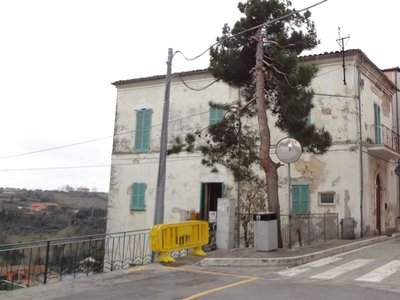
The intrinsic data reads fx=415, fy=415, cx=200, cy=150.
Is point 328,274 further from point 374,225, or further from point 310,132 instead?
point 374,225

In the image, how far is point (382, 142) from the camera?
1858cm

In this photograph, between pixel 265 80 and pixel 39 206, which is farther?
pixel 39 206

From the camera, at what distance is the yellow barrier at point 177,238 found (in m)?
10.1

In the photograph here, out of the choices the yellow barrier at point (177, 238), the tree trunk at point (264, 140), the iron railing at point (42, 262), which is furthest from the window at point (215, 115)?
the iron railing at point (42, 262)

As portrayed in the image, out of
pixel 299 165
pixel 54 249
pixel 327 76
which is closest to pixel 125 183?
pixel 299 165

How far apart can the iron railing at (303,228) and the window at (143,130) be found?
7.08 meters

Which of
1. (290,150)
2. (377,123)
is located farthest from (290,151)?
(377,123)

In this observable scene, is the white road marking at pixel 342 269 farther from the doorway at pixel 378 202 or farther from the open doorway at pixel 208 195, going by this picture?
the open doorway at pixel 208 195

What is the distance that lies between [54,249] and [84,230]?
744 inches

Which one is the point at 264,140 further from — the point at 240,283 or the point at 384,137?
the point at 384,137

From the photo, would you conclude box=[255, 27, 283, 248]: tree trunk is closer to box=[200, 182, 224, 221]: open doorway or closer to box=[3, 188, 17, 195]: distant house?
box=[200, 182, 224, 221]: open doorway

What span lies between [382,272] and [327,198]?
8.30 m

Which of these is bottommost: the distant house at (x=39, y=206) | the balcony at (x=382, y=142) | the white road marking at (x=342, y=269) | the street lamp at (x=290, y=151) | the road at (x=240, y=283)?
the road at (x=240, y=283)

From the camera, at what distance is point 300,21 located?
1307cm
